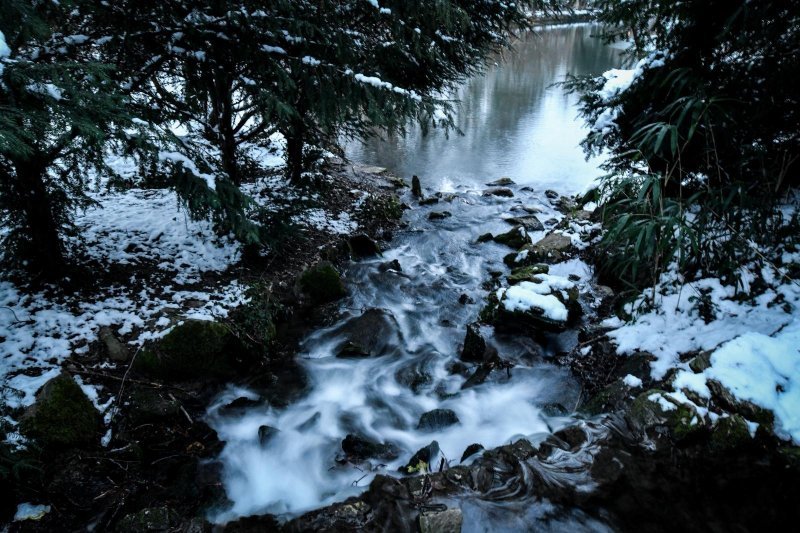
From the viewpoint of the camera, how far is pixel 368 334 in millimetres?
6004

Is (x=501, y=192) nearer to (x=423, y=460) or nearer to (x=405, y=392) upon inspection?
(x=405, y=392)

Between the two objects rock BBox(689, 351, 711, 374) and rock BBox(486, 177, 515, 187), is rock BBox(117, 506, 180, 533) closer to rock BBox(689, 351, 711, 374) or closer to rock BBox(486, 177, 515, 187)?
rock BBox(689, 351, 711, 374)

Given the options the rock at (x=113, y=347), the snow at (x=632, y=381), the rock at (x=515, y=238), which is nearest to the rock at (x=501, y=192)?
the rock at (x=515, y=238)

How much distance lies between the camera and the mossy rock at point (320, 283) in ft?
20.8

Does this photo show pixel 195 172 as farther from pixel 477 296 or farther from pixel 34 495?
pixel 477 296

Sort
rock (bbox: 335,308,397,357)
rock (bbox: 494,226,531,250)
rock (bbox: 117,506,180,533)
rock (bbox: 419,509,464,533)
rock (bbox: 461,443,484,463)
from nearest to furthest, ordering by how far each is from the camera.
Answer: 1. rock (bbox: 117,506,180,533)
2. rock (bbox: 419,509,464,533)
3. rock (bbox: 461,443,484,463)
4. rock (bbox: 335,308,397,357)
5. rock (bbox: 494,226,531,250)

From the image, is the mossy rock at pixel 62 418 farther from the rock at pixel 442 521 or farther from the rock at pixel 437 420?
the rock at pixel 437 420

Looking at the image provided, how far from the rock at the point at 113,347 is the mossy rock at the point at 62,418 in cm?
55

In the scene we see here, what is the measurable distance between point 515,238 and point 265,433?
21.7ft

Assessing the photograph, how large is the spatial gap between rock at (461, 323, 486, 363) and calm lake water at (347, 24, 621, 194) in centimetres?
494

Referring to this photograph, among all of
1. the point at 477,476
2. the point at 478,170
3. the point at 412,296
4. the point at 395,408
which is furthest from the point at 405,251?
the point at 478,170

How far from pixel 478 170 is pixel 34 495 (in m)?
14.3

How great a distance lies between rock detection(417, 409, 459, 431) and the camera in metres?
4.50

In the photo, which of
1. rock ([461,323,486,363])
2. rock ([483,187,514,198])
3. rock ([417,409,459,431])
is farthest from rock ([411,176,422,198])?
rock ([417,409,459,431])
